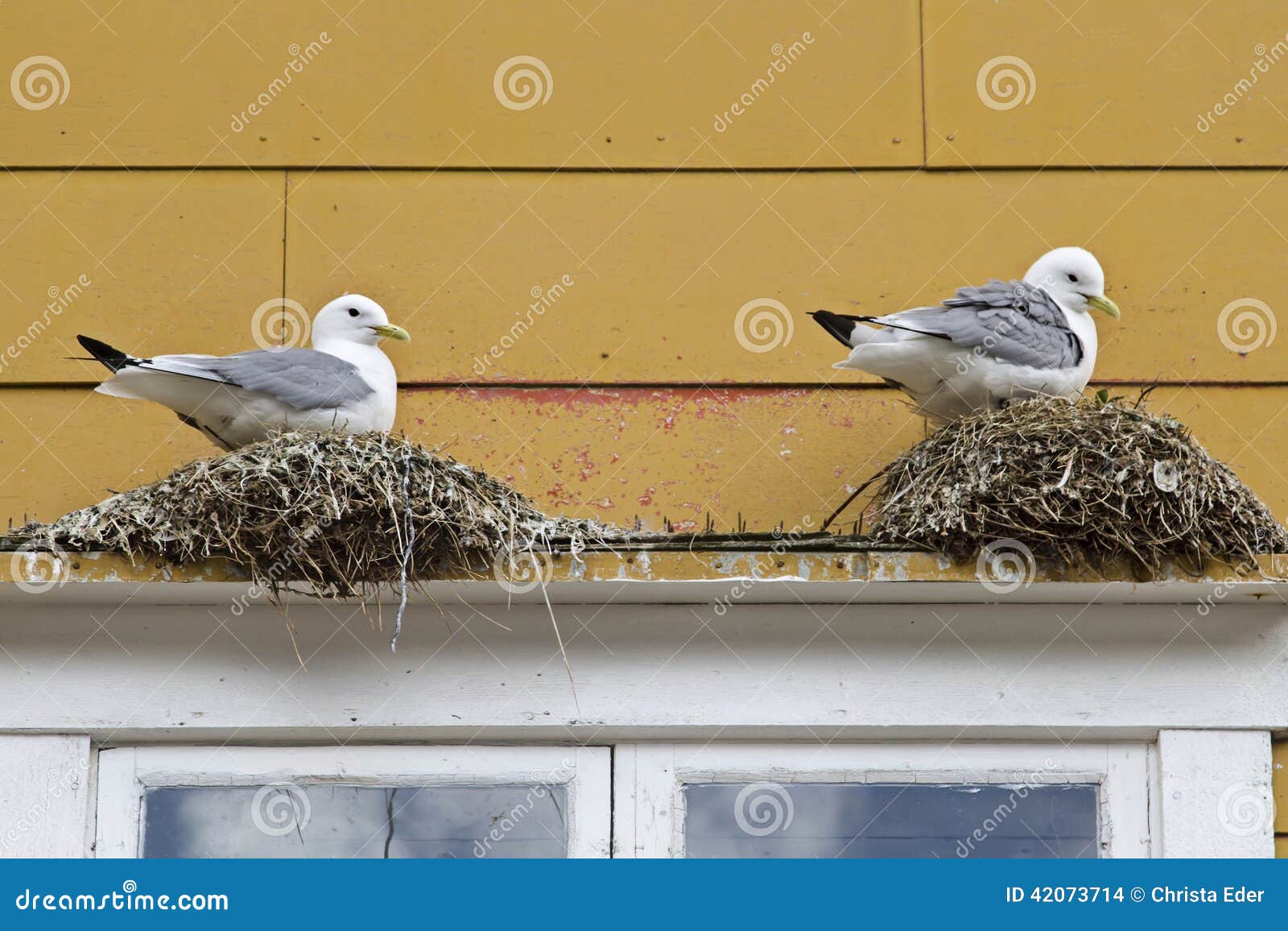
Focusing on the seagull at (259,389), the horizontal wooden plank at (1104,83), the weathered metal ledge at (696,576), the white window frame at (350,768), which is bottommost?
the white window frame at (350,768)

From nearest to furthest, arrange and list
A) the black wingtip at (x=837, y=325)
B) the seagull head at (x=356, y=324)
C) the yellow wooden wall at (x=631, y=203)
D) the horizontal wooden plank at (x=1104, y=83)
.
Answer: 1. the black wingtip at (x=837, y=325)
2. the seagull head at (x=356, y=324)
3. the yellow wooden wall at (x=631, y=203)
4. the horizontal wooden plank at (x=1104, y=83)

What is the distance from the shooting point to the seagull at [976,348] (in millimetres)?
4633

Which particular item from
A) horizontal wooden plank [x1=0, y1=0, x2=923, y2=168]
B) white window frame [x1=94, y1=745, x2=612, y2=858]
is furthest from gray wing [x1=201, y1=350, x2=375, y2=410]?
white window frame [x1=94, y1=745, x2=612, y2=858]

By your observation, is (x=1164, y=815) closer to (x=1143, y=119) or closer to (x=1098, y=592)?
(x=1098, y=592)

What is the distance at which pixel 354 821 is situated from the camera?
13.5 ft

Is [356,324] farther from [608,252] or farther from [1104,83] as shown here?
[1104,83]

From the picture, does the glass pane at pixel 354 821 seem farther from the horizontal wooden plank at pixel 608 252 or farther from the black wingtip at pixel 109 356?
the horizontal wooden plank at pixel 608 252

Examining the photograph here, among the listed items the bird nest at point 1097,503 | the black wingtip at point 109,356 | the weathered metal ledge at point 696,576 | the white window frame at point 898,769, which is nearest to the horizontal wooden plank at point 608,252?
the black wingtip at point 109,356

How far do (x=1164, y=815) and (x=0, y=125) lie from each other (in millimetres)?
3740

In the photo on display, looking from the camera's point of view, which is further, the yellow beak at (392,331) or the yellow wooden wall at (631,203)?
the yellow wooden wall at (631,203)

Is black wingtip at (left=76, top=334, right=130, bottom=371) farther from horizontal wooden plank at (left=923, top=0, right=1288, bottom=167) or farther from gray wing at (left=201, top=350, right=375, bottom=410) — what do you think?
horizontal wooden plank at (left=923, top=0, right=1288, bottom=167)

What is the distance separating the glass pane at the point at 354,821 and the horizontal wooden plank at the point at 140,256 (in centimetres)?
150

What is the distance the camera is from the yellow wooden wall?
4961 mm

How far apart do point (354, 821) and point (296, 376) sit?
1.20m
